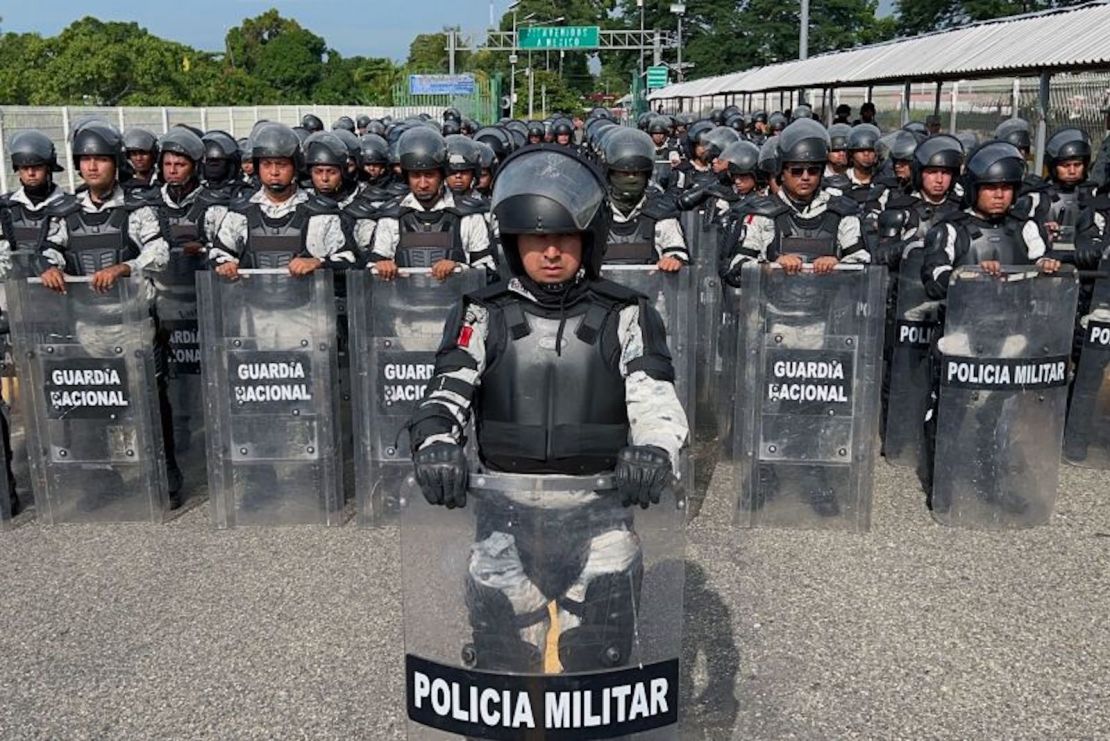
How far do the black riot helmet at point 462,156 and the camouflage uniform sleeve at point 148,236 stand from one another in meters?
2.10

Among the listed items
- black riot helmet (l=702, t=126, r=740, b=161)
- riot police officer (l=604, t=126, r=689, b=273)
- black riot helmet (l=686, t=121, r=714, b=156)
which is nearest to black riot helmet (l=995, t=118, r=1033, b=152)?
black riot helmet (l=702, t=126, r=740, b=161)

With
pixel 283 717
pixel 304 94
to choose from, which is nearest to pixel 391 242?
pixel 283 717

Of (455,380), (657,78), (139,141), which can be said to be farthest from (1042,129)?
(657,78)

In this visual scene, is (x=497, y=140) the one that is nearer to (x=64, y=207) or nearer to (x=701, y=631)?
(x=64, y=207)

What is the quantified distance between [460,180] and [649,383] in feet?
17.5

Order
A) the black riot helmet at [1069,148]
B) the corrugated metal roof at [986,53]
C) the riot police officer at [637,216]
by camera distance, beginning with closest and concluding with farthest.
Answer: the riot police officer at [637,216]
the black riot helmet at [1069,148]
the corrugated metal roof at [986,53]

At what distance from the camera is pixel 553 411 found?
3.12 m

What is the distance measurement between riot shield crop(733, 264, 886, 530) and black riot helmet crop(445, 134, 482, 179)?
285 centimetres

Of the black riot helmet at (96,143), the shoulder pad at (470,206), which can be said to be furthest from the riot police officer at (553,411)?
the black riot helmet at (96,143)

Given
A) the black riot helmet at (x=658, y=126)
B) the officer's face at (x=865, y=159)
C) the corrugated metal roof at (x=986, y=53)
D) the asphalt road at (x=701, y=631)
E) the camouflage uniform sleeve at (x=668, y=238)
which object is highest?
the corrugated metal roof at (x=986, y=53)

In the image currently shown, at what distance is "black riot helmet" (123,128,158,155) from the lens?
366 inches

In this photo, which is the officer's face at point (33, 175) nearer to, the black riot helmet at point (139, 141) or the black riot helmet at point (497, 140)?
the black riot helmet at point (139, 141)

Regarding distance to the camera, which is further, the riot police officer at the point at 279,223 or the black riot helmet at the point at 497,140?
the black riot helmet at the point at 497,140

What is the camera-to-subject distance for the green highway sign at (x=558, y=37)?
215ft
